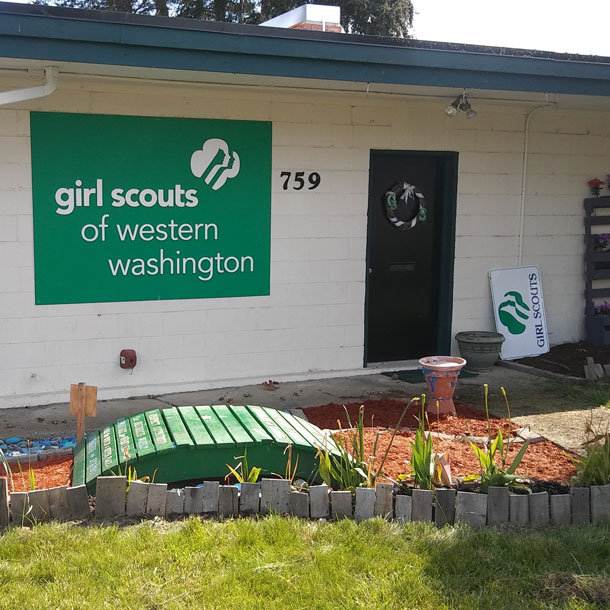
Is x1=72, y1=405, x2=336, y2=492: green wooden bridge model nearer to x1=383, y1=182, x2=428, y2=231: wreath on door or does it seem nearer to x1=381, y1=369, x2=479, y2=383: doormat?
x1=381, y1=369, x2=479, y2=383: doormat

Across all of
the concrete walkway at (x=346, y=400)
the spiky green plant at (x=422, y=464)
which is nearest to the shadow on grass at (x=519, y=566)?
the spiky green plant at (x=422, y=464)

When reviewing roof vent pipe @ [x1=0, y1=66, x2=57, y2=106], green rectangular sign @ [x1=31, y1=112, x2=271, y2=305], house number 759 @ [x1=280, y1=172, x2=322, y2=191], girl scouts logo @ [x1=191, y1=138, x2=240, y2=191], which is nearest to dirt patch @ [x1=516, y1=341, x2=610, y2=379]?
house number 759 @ [x1=280, y1=172, x2=322, y2=191]

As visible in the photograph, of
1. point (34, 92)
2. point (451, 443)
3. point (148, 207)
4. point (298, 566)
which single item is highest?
point (34, 92)

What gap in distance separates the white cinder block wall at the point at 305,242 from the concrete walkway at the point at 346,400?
0.23 m

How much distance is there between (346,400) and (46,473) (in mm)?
3053

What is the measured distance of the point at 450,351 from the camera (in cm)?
904

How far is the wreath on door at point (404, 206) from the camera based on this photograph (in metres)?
8.69

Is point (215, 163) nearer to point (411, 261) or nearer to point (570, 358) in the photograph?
point (411, 261)

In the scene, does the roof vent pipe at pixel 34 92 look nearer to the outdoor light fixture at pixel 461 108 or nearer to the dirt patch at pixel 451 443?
the dirt patch at pixel 451 443

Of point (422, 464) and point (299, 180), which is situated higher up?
point (299, 180)

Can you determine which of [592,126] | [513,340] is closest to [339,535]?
[513,340]

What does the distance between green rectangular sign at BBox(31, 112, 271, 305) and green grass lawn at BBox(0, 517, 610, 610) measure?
3.51m

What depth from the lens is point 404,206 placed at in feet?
28.9

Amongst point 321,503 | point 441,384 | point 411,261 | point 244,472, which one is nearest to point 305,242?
point 411,261
